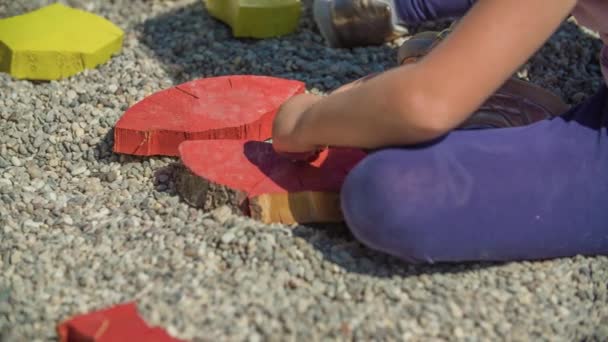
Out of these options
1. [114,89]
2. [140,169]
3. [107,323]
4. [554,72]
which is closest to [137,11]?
[114,89]

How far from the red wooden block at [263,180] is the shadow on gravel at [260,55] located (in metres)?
0.56

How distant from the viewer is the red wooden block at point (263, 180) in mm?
1834

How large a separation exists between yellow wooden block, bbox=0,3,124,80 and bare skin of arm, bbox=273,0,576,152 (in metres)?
1.15

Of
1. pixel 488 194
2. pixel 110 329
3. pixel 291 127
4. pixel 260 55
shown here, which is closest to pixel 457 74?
pixel 488 194

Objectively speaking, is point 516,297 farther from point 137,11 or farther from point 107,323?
point 137,11

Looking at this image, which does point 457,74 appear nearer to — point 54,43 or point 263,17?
point 263,17

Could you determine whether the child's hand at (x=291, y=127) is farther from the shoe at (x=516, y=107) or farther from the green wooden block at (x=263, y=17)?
the green wooden block at (x=263, y=17)

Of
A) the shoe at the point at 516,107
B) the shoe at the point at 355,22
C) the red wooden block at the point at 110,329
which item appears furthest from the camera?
the shoe at the point at 355,22

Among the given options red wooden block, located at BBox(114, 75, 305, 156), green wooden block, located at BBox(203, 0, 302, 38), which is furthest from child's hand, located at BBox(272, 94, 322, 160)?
green wooden block, located at BBox(203, 0, 302, 38)

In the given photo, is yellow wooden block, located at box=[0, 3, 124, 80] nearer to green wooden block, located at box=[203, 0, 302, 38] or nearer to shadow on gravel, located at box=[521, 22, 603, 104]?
green wooden block, located at box=[203, 0, 302, 38]

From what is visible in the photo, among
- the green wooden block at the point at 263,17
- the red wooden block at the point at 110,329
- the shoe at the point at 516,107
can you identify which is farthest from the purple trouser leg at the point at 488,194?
the green wooden block at the point at 263,17

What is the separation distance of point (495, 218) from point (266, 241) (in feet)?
1.31

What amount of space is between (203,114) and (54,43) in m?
0.60

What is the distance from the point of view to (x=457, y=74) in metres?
1.56
